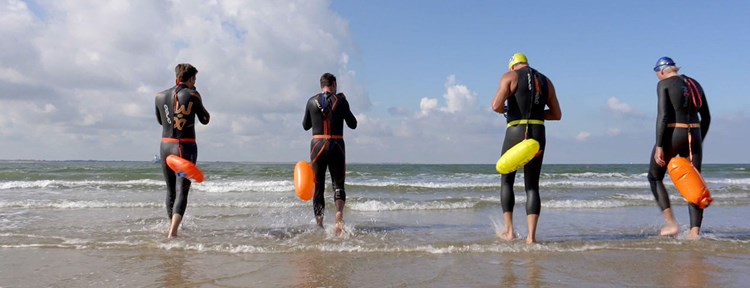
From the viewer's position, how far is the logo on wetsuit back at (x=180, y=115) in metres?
5.53

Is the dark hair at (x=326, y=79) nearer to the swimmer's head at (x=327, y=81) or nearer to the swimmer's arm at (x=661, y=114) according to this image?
the swimmer's head at (x=327, y=81)

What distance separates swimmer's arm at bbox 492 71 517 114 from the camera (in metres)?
4.99

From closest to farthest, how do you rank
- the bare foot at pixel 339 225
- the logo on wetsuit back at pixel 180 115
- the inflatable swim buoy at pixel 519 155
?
the inflatable swim buoy at pixel 519 155
the logo on wetsuit back at pixel 180 115
the bare foot at pixel 339 225

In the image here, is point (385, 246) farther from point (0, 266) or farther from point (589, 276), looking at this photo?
point (0, 266)

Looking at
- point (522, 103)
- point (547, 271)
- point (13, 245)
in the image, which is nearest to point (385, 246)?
point (547, 271)

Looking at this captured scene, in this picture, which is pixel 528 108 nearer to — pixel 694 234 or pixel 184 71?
pixel 694 234

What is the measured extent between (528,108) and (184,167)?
147 inches

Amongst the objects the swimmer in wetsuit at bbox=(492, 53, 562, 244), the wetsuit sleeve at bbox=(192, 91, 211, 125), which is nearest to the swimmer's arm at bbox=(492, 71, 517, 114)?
the swimmer in wetsuit at bbox=(492, 53, 562, 244)

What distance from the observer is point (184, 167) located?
5.31m

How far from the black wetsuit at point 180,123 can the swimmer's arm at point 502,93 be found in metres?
3.30

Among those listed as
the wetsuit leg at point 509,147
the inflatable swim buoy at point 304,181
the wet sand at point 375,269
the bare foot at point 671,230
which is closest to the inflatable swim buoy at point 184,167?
the wet sand at point 375,269

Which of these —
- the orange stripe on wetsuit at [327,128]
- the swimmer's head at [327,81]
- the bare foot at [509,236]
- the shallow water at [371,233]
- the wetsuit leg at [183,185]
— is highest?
the swimmer's head at [327,81]

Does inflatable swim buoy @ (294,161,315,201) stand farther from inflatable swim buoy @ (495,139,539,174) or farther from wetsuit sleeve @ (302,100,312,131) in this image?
inflatable swim buoy @ (495,139,539,174)

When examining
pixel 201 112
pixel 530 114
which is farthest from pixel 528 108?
pixel 201 112
